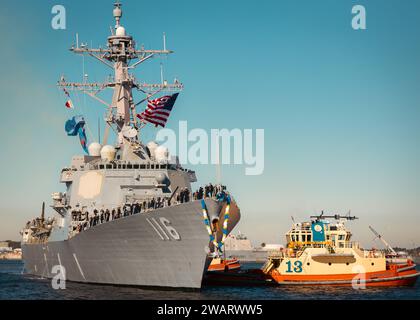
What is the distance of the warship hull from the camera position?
29.8m

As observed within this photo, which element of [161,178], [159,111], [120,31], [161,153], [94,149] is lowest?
[161,178]

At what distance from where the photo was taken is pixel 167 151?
3825 cm

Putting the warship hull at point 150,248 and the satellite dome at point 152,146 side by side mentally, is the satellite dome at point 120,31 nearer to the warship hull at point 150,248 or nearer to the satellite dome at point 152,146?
the satellite dome at point 152,146

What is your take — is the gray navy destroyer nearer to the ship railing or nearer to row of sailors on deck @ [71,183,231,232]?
row of sailors on deck @ [71,183,231,232]

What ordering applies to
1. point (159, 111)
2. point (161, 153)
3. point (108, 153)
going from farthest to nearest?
point (108, 153) < point (161, 153) < point (159, 111)

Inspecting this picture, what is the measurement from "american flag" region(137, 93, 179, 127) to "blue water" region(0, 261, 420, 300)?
30.4 feet

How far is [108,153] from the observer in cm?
3878

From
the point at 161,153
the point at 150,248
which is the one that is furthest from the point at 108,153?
the point at 150,248

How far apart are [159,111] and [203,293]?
1037 cm

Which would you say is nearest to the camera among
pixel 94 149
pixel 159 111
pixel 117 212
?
pixel 117 212

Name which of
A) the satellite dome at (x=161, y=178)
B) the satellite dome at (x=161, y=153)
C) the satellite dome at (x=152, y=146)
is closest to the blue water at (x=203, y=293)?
the satellite dome at (x=161, y=178)

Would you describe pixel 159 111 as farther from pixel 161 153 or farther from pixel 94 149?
pixel 94 149

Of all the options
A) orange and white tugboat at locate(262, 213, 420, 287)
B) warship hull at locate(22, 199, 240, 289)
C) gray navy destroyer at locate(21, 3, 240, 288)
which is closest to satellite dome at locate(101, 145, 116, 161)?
gray navy destroyer at locate(21, 3, 240, 288)
